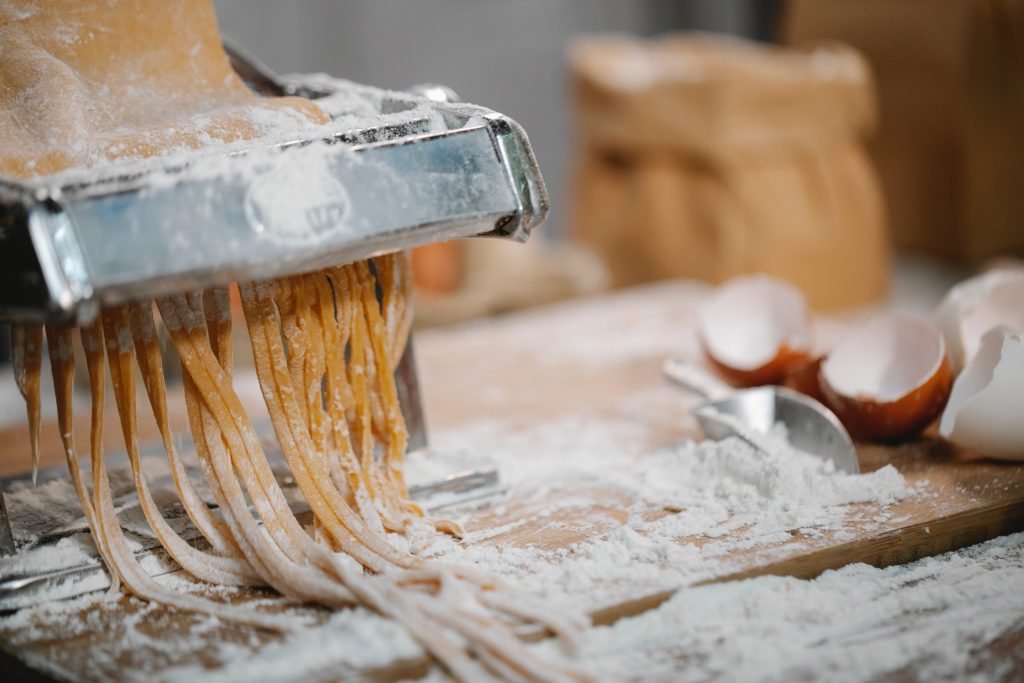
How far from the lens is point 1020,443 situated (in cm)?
115

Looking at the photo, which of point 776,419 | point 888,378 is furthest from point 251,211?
point 888,378

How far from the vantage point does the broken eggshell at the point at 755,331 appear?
144 cm

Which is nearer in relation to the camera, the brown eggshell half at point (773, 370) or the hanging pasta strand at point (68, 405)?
the hanging pasta strand at point (68, 405)

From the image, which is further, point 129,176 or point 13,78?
point 13,78

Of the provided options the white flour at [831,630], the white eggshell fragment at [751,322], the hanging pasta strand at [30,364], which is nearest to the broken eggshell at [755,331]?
the white eggshell fragment at [751,322]

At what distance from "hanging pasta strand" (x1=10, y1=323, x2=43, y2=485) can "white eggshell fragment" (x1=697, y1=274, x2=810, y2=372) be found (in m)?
0.85

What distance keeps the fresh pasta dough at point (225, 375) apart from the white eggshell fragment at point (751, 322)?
54cm

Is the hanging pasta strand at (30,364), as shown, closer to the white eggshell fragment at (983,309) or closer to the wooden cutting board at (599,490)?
the wooden cutting board at (599,490)

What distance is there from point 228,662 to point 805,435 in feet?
2.29

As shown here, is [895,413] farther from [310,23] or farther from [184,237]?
[310,23]

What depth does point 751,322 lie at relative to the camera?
5.07ft

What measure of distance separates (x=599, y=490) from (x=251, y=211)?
0.51 metres

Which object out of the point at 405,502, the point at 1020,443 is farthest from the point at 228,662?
the point at 1020,443

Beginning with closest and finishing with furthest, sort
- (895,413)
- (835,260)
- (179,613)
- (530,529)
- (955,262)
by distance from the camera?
1. (179,613)
2. (530,529)
3. (895,413)
4. (835,260)
5. (955,262)
